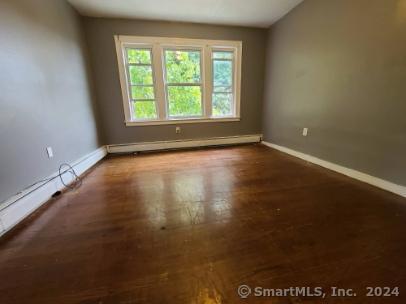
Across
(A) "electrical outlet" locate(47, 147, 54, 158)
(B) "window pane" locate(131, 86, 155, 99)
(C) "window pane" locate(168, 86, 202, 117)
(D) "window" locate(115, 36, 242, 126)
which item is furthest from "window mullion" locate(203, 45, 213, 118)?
(A) "electrical outlet" locate(47, 147, 54, 158)

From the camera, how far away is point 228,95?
420 cm

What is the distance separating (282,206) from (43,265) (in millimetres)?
1874

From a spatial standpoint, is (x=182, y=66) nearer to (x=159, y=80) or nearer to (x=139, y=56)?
(x=159, y=80)

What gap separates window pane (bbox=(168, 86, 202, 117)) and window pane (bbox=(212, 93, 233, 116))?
1.11 ft

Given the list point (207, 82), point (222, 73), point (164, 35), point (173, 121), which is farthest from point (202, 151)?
point (164, 35)

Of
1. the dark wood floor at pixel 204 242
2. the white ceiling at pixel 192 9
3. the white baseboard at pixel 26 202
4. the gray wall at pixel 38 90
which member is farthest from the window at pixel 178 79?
the dark wood floor at pixel 204 242

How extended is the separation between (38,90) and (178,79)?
7.63 ft

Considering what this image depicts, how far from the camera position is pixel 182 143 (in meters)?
4.08

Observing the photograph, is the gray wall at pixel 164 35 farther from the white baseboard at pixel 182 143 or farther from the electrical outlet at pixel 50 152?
the electrical outlet at pixel 50 152

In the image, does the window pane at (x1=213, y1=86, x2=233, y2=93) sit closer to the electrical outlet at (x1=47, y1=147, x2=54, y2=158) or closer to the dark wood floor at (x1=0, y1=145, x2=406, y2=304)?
the dark wood floor at (x1=0, y1=145, x2=406, y2=304)

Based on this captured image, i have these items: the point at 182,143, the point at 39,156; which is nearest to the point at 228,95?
the point at 182,143

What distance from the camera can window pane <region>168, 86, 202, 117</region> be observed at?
3.87 meters

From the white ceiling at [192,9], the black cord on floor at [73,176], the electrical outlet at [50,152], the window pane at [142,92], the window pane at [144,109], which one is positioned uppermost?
the white ceiling at [192,9]

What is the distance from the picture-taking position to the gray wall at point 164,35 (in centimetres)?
335
